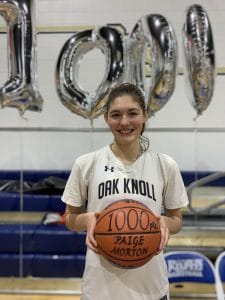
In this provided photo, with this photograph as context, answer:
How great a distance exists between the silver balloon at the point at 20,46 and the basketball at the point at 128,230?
131cm

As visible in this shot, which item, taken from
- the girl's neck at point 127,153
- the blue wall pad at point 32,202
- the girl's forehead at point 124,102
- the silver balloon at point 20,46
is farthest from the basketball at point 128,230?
the blue wall pad at point 32,202

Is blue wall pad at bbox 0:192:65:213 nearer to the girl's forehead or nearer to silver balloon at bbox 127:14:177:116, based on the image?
silver balloon at bbox 127:14:177:116

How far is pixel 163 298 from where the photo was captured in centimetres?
115

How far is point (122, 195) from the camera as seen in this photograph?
1.13m

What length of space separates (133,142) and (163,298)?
459mm

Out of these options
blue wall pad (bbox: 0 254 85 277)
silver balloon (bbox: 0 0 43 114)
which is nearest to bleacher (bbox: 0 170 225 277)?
blue wall pad (bbox: 0 254 85 277)

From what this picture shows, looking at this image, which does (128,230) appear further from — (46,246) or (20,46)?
(46,246)

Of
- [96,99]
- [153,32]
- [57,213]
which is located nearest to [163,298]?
[96,99]

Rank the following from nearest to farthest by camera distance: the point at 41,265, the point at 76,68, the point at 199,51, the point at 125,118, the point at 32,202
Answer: the point at 125,118 → the point at 199,51 → the point at 76,68 → the point at 41,265 → the point at 32,202

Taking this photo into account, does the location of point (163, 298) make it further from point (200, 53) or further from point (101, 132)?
point (101, 132)

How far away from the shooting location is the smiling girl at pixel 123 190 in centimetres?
111

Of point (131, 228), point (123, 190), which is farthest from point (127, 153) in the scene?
point (131, 228)

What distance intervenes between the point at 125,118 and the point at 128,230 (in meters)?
0.32

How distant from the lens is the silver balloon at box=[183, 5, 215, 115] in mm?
2131
